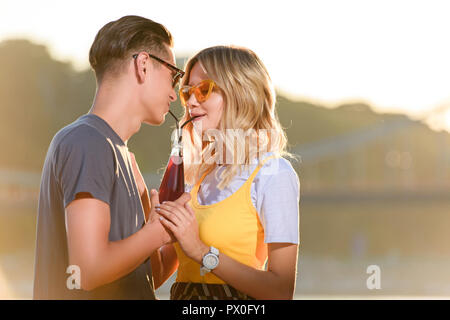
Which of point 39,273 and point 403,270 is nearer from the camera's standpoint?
point 39,273

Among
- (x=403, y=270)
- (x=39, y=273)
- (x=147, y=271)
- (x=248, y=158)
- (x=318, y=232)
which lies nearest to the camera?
(x=39, y=273)

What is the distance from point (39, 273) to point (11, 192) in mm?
49699

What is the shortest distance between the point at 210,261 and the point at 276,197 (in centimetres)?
36

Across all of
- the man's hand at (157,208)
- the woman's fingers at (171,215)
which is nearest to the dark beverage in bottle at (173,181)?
the man's hand at (157,208)

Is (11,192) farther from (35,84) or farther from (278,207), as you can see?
(278,207)

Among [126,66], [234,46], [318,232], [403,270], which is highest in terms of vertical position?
[318,232]

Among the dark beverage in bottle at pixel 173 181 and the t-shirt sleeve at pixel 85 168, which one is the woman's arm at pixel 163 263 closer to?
the dark beverage in bottle at pixel 173 181

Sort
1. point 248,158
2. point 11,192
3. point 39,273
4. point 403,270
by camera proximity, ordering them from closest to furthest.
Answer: point 39,273 < point 248,158 < point 403,270 < point 11,192

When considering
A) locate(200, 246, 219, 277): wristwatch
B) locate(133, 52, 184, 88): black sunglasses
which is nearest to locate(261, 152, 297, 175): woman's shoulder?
locate(200, 246, 219, 277): wristwatch

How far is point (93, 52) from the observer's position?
235 cm

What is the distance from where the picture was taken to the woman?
226cm

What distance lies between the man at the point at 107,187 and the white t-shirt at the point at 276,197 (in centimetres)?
29

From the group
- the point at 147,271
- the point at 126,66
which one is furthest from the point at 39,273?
the point at 126,66

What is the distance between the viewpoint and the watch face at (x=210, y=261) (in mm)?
2230
